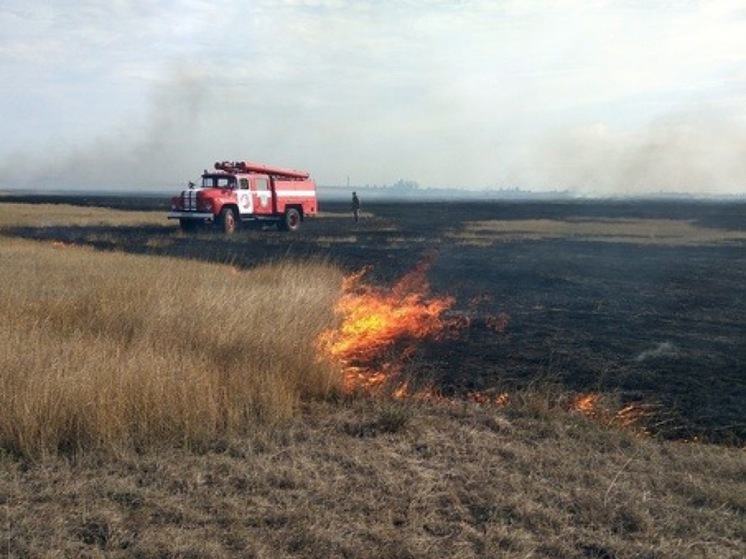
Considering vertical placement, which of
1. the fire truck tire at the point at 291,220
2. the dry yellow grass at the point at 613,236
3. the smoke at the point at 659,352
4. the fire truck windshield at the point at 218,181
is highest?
the fire truck windshield at the point at 218,181

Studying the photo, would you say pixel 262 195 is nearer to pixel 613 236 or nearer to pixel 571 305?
pixel 613 236

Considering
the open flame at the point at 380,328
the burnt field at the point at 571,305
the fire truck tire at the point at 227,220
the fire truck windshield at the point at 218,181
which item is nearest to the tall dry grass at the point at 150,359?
the open flame at the point at 380,328

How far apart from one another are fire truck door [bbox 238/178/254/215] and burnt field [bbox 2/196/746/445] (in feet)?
3.20

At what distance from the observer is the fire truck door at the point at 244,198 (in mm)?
28812

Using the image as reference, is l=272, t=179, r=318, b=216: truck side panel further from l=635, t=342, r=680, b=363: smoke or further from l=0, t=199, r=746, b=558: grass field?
l=635, t=342, r=680, b=363: smoke

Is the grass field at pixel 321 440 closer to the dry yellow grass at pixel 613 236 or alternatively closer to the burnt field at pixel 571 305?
the burnt field at pixel 571 305

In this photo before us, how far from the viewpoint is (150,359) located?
21.5 ft

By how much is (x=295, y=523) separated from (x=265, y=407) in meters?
1.99

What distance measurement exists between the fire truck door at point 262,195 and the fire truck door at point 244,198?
28cm

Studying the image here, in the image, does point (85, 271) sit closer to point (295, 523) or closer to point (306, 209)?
point (295, 523)

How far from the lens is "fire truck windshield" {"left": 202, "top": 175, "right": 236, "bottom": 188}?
28641mm

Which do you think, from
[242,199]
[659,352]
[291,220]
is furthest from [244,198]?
[659,352]

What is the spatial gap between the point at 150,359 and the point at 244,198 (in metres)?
23.0

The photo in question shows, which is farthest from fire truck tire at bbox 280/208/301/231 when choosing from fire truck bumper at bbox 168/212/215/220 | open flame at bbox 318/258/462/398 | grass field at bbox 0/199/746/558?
grass field at bbox 0/199/746/558
